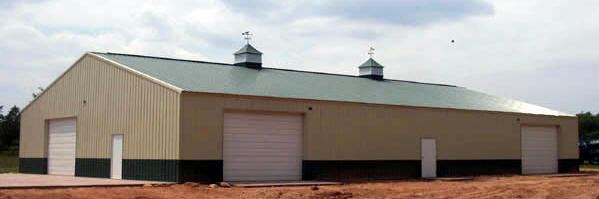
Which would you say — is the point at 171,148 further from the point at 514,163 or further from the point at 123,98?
the point at 514,163

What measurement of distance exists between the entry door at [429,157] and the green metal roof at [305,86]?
1.57 meters

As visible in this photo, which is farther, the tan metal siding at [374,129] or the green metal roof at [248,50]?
the green metal roof at [248,50]

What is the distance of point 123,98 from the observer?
2566 cm

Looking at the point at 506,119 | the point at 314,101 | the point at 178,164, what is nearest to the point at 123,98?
the point at 178,164

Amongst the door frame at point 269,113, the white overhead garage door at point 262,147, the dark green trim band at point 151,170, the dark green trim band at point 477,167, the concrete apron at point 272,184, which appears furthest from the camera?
the dark green trim band at point 477,167

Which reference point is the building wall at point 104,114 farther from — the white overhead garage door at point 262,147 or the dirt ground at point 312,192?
the dirt ground at point 312,192

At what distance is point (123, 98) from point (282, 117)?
218 inches

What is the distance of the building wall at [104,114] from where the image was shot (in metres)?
23.5

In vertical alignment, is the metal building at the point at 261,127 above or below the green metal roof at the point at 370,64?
below

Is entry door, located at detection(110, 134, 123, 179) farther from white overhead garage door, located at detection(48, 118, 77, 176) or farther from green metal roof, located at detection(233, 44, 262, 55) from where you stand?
green metal roof, located at detection(233, 44, 262, 55)

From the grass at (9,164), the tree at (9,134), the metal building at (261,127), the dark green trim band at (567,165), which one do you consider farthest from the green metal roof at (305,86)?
the tree at (9,134)

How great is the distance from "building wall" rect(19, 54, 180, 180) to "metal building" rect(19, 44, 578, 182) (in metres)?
0.05

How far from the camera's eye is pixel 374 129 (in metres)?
27.7

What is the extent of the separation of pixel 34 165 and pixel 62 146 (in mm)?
2637
